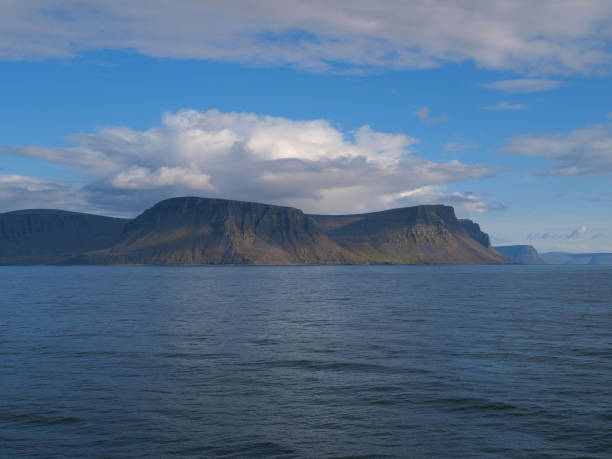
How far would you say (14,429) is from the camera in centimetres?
2553

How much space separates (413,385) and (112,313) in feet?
186

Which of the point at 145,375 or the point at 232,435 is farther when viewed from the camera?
the point at 145,375

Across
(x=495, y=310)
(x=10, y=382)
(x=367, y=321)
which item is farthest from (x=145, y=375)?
(x=495, y=310)

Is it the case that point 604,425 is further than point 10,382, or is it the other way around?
point 10,382

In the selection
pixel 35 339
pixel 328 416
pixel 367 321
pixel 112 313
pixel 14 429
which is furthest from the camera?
pixel 112 313

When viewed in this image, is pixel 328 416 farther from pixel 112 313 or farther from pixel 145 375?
pixel 112 313

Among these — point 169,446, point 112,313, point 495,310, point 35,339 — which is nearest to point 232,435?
point 169,446

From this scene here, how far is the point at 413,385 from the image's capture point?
1340 inches

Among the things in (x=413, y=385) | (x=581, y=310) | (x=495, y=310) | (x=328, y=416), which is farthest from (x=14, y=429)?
(x=581, y=310)

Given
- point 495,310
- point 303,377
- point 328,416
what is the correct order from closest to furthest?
point 328,416 < point 303,377 < point 495,310

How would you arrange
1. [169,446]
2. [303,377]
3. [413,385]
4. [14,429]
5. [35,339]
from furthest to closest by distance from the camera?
[35,339] < [303,377] < [413,385] < [14,429] < [169,446]

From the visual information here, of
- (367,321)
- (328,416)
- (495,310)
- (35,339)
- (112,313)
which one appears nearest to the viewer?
(328,416)

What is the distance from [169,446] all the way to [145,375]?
14396 mm

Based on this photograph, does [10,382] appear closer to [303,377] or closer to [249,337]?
[303,377]
